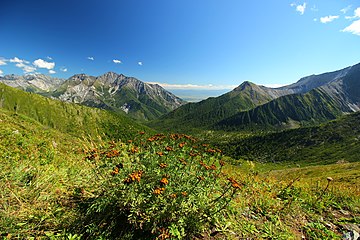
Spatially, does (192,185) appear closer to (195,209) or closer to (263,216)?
(195,209)

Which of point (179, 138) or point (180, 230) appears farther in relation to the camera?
point (179, 138)

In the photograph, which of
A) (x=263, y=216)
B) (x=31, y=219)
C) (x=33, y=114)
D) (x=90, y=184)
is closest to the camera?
(x=31, y=219)

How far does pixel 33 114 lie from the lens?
185500 mm

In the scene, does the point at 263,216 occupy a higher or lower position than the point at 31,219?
lower

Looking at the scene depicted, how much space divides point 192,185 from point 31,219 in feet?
12.4

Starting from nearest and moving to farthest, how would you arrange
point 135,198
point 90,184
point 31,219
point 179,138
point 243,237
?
1. point 135,198
2. point 31,219
3. point 243,237
4. point 90,184
5. point 179,138

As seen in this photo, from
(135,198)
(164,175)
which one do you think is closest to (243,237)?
(164,175)

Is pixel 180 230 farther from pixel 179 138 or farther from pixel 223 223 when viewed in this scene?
pixel 179 138

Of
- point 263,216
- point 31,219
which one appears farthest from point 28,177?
point 263,216

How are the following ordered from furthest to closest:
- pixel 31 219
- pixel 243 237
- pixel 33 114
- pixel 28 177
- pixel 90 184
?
pixel 33 114, pixel 28 177, pixel 90 184, pixel 243 237, pixel 31 219

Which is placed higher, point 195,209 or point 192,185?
point 192,185

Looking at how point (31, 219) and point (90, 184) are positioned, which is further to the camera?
point (90, 184)

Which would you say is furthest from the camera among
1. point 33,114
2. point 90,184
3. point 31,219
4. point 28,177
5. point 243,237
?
point 33,114

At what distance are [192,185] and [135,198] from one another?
1370 millimetres
